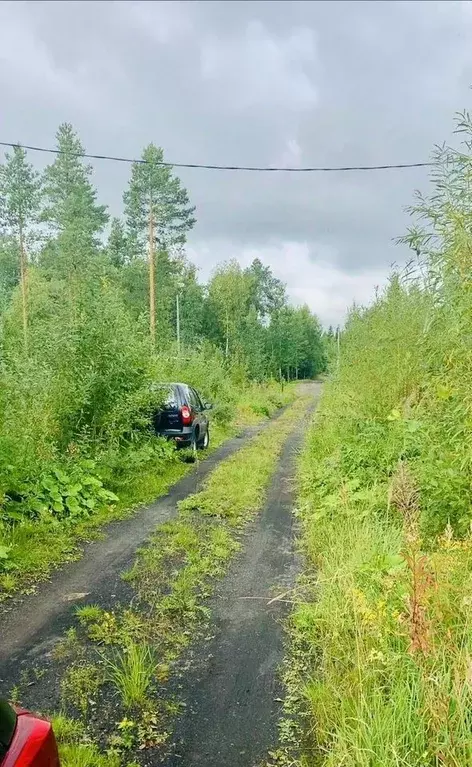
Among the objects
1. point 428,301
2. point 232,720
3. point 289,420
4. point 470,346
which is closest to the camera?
point 232,720

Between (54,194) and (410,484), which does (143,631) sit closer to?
(410,484)

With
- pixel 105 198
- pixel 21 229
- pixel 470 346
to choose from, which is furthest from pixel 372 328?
pixel 105 198

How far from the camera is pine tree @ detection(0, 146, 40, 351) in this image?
26.3m

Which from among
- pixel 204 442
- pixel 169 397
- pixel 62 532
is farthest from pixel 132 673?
pixel 204 442

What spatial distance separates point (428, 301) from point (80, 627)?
3.86 m

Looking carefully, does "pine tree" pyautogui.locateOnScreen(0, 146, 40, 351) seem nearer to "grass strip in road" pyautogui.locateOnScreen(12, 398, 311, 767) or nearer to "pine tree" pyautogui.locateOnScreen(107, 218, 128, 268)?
"pine tree" pyautogui.locateOnScreen(107, 218, 128, 268)

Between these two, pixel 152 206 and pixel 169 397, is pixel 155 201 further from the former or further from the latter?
pixel 169 397

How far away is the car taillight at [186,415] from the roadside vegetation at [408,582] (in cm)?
381

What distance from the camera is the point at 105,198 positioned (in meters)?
31.8

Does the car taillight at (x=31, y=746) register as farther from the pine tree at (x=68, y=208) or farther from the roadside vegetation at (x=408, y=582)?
the pine tree at (x=68, y=208)

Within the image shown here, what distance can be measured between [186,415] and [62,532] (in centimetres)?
465

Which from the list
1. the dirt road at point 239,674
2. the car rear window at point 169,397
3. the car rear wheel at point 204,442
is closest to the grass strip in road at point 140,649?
the dirt road at point 239,674

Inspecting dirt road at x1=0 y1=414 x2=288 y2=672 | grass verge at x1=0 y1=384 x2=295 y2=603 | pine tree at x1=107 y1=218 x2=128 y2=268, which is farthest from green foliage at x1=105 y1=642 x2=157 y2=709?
pine tree at x1=107 y1=218 x2=128 y2=268

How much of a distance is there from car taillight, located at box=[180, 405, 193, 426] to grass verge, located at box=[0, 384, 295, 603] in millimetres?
661
